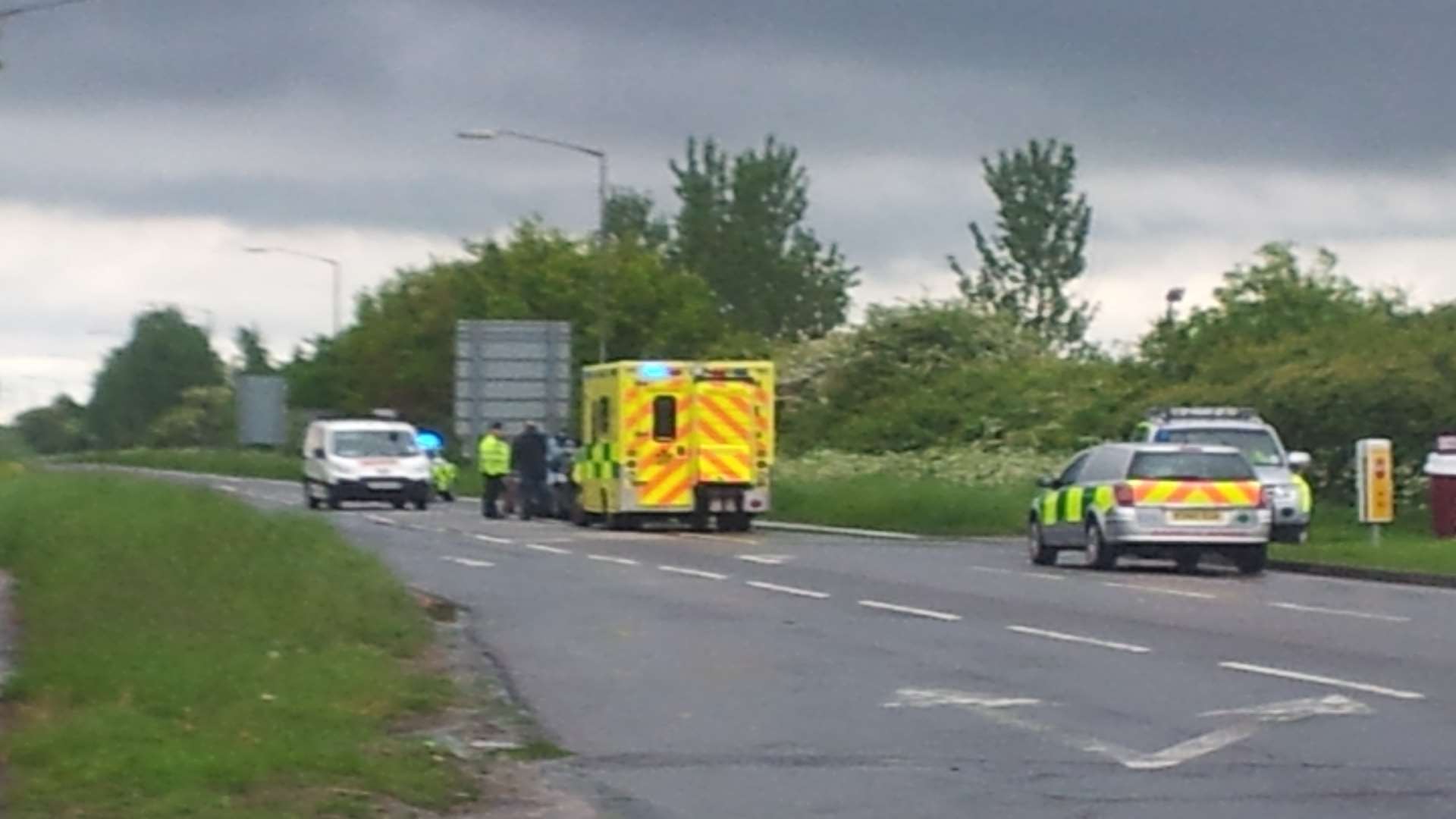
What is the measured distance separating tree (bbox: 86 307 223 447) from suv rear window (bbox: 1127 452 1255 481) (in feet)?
388

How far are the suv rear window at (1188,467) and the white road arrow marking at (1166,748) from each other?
1479 cm

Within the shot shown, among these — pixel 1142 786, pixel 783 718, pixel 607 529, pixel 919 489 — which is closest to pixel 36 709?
pixel 783 718

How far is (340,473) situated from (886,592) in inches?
1093

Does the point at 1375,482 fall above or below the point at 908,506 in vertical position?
above

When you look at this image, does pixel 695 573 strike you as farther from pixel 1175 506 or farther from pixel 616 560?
pixel 1175 506

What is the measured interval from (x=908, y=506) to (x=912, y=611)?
2464 centimetres

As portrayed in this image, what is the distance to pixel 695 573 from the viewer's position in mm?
29391

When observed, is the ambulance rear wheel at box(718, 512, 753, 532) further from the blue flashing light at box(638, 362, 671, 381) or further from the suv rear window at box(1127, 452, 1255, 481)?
the suv rear window at box(1127, 452, 1255, 481)

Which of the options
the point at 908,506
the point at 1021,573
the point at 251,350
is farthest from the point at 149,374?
the point at 1021,573

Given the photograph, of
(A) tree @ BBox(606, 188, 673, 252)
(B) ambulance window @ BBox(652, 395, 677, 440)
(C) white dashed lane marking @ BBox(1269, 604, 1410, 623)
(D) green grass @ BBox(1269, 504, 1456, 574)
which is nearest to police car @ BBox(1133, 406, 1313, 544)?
(D) green grass @ BBox(1269, 504, 1456, 574)

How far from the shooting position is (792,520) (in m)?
50.8

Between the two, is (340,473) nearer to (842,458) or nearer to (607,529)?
(607,529)

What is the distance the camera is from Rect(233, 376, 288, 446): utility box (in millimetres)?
93875

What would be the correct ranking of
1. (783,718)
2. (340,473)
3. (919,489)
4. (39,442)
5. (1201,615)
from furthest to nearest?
(39,442) → (340,473) → (919,489) → (1201,615) → (783,718)
